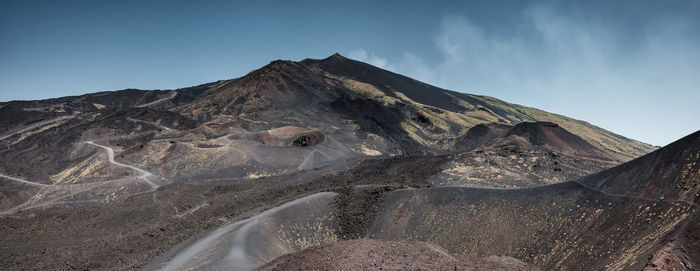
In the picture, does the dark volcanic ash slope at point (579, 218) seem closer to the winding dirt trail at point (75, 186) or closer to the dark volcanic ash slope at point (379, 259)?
the dark volcanic ash slope at point (379, 259)

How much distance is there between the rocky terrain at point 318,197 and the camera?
55.0 ft

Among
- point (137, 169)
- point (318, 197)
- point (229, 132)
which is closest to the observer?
point (318, 197)

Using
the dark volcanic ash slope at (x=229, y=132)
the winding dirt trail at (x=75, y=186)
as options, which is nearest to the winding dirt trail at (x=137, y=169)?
the winding dirt trail at (x=75, y=186)

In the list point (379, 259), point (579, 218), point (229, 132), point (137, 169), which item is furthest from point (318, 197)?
point (229, 132)

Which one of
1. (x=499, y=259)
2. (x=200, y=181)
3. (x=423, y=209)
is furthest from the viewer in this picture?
Answer: (x=200, y=181)

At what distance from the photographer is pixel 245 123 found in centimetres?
6694

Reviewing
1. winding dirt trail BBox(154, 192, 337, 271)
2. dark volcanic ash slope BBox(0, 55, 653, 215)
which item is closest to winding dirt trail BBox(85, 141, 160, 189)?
dark volcanic ash slope BBox(0, 55, 653, 215)

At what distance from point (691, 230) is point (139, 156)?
5357 centimetres

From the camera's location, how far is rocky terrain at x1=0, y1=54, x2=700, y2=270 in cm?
1677

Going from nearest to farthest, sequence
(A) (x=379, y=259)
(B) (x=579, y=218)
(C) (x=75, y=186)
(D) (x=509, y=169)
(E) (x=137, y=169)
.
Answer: (A) (x=379, y=259) < (B) (x=579, y=218) < (D) (x=509, y=169) < (C) (x=75, y=186) < (E) (x=137, y=169)

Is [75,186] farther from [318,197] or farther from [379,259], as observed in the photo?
[379,259]

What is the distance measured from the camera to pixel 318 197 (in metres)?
27.9

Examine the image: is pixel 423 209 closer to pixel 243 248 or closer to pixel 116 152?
pixel 243 248

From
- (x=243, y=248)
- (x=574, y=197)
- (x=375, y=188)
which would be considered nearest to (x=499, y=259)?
(x=574, y=197)
